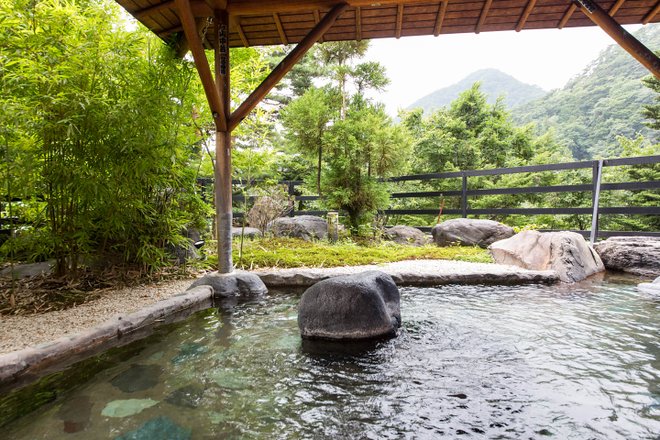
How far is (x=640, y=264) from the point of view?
15.9 feet

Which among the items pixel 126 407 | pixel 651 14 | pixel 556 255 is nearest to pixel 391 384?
pixel 126 407

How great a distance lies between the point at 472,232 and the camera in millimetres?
6871

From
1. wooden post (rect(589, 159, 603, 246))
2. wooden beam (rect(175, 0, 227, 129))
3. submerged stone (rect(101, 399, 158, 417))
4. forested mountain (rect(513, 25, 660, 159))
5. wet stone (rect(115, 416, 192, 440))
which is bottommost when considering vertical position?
submerged stone (rect(101, 399, 158, 417))

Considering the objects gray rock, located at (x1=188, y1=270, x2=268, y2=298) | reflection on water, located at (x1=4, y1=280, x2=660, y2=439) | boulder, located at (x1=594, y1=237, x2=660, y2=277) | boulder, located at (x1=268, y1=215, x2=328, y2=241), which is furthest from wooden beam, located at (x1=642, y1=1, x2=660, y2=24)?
boulder, located at (x1=268, y1=215, x2=328, y2=241)

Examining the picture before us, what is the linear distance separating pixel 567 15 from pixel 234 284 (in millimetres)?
5042

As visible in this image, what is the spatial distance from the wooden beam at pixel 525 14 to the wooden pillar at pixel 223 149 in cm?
343

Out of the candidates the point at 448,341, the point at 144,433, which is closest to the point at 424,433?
the point at 448,341

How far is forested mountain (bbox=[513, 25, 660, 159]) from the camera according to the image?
68.8 feet

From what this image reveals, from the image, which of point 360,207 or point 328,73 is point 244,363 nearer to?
point 360,207

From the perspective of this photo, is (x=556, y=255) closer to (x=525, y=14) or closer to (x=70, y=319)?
(x=525, y=14)

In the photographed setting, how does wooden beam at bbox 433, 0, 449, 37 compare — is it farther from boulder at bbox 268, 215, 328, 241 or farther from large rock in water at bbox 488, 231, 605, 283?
boulder at bbox 268, 215, 328, 241

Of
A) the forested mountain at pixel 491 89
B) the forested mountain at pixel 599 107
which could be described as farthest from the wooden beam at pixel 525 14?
the forested mountain at pixel 491 89

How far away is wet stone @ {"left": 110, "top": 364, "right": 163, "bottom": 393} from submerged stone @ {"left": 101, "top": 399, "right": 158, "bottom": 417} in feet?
0.40

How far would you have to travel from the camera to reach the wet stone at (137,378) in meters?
2.01
